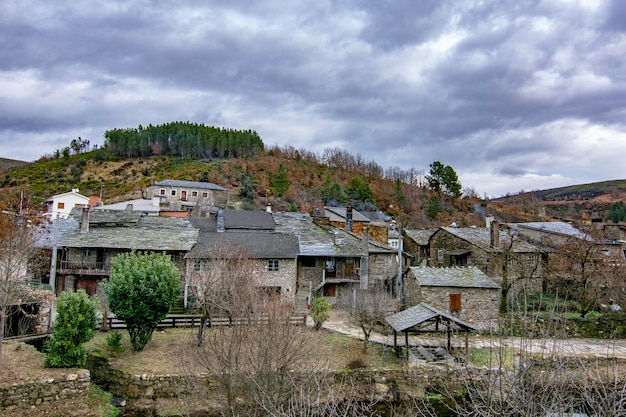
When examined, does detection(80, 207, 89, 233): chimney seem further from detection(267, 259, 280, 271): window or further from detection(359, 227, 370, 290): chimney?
detection(359, 227, 370, 290): chimney

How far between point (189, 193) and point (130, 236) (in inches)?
1668

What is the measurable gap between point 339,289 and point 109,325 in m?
16.9

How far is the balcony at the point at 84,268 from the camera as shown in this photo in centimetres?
2844

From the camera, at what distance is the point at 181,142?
360 ft

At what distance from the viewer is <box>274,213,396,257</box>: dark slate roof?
32750 millimetres

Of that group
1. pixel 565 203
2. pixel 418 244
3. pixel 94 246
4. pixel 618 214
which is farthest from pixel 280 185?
pixel 565 203

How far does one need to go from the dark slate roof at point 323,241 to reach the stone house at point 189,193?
32287mm

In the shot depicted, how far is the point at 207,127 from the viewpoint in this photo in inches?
4611

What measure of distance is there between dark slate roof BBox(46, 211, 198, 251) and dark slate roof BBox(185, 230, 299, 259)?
0.87m

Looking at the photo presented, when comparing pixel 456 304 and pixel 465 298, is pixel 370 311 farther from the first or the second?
pixel 465 298

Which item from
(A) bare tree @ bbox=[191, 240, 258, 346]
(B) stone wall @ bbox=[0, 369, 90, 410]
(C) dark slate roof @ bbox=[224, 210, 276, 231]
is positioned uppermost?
(C) dark slate roof @ bbox=[224, 210, 276, 231]

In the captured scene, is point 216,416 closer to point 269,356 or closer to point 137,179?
point 269,356

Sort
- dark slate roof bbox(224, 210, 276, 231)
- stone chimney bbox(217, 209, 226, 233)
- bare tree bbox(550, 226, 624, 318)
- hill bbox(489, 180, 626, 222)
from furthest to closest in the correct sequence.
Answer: hill bbox(489, 180, 626, 222) < dark slate roof bbox(224, 210, 276, 231) < stone chimney bbox(217, 209, 226, 233) < bare tree bbox(550, 226, 624, 318)

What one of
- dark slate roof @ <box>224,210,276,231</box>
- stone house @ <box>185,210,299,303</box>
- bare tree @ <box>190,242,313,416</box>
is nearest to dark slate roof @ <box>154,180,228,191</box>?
dark slate roof @ <box>224,210,276,231</box>
